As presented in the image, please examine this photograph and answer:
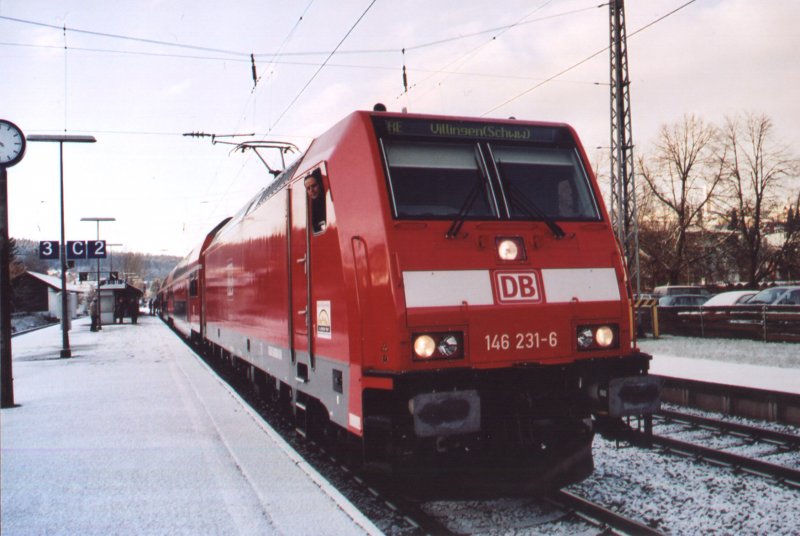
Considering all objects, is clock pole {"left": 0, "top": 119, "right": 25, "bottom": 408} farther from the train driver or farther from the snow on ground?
the snow on ground

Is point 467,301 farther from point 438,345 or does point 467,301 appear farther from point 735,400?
point 735,400

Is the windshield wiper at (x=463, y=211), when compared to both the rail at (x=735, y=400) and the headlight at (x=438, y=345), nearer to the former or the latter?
the headlight at (x=438, y=345)

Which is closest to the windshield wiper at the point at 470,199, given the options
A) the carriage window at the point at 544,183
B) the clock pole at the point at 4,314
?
the carriage window at the point at 544,183

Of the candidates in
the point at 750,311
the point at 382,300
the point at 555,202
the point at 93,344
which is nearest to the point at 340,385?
the point at 382,300

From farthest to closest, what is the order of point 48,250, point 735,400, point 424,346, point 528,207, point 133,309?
point 133,309
point 48,250
point 735,400
point 528,207
point 424,346

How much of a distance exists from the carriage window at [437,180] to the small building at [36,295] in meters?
56.1

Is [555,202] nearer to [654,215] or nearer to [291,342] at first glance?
[291,342]

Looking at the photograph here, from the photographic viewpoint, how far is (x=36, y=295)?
60.9 m

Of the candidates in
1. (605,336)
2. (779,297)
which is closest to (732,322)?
(779,297)

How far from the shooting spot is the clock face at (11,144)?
10.8 m

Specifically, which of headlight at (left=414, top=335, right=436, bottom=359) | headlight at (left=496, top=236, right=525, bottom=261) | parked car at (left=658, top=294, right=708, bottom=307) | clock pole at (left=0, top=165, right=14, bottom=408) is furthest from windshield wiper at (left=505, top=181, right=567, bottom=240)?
parked car at (left=658, top=294, right=708, bottom=307)

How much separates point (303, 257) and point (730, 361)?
11.2 metres

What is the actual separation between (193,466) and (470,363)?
9.42ft

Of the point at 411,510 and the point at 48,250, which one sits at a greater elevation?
the point at 48,250
